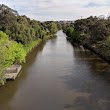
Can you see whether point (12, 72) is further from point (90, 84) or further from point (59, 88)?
point (90, 84)

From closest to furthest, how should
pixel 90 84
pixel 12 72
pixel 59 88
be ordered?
pixel 59 88
pixel 90 84
pixel 12 72

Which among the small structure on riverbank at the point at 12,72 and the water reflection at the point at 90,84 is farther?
the small structure on riverbank at the point at 12,72

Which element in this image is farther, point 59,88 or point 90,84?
point 90,84

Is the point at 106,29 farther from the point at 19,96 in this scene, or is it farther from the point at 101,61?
→ the point at 19,96

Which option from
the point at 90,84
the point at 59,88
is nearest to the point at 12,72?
the point at 59,88

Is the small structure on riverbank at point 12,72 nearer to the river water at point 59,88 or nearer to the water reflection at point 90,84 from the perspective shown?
the river water at point 59,88

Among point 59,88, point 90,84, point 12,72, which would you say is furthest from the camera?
point 12,72

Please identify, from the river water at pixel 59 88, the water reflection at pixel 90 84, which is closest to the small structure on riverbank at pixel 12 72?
the river water at pixel 59 88

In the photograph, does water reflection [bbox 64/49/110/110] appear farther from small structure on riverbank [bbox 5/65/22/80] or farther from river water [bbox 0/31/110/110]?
small structure on riverbank [bbox 5/65/22/80]
